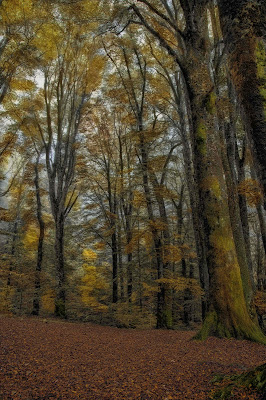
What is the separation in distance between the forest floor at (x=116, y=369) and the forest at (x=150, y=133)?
53cm

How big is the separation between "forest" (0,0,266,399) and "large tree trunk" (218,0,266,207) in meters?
0.01

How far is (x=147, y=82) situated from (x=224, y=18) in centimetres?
1115

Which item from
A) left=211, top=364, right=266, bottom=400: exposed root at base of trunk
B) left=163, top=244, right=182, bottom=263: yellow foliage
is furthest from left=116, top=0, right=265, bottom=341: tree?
left=163, top=244, right=182, bottom=263: yellow foliage

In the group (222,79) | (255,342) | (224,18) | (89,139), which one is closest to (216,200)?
(255,342)

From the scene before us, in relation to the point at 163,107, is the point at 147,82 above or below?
above

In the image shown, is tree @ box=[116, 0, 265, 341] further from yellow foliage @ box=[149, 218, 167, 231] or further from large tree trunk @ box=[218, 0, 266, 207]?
large tree trunk @ box=[218, 0, 266, 207]

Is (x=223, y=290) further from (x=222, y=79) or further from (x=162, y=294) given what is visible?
(x=222, y=79)


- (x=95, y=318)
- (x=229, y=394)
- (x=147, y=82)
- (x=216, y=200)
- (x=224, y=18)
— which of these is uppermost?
(x=147, y=82)

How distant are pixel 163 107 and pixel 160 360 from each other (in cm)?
1169

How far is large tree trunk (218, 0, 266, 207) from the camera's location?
2.16 meters

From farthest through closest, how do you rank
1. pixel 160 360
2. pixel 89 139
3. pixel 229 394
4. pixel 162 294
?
pixel 89 139 → pixel 162 294 → pixel 160 360 → pixel 229 394

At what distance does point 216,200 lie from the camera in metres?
5.92

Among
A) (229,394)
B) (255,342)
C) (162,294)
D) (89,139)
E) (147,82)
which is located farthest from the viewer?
(89,139)

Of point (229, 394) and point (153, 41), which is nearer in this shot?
point (229, 394)
